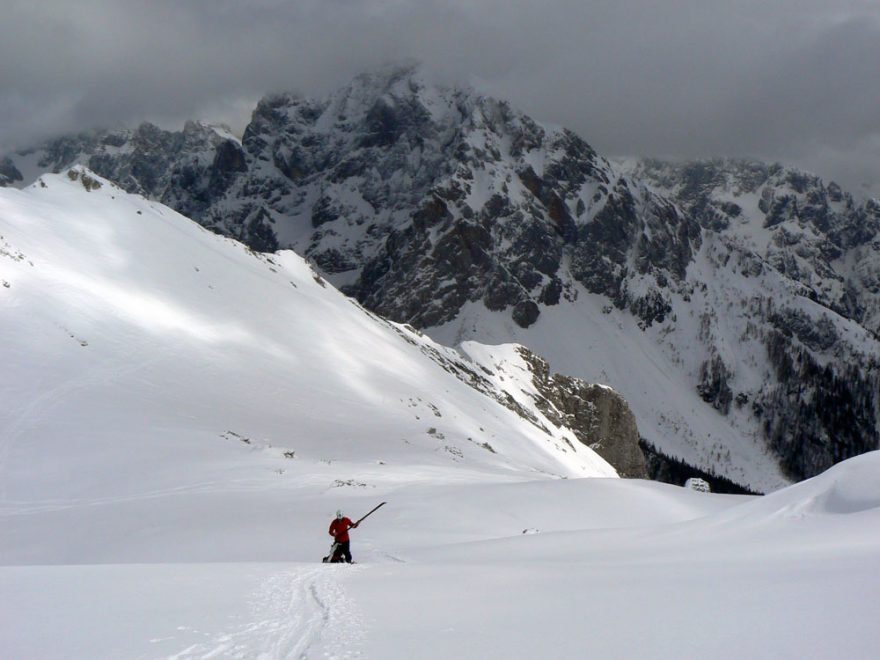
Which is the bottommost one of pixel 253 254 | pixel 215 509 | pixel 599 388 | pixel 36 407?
pixel 215 509

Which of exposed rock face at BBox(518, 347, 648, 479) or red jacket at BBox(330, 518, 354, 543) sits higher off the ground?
exposed rock face at BBox(518, 347, 648, 479)

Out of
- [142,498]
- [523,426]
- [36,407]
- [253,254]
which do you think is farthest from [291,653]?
[253,254]

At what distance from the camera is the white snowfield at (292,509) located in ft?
24.9

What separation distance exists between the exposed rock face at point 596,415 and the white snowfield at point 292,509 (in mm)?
56743

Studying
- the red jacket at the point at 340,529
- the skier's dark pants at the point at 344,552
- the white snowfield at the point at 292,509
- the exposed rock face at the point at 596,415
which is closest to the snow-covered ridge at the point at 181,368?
the white snowfield at the point at 292,509

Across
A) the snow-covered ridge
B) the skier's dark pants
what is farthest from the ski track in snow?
the snow-covered ridge

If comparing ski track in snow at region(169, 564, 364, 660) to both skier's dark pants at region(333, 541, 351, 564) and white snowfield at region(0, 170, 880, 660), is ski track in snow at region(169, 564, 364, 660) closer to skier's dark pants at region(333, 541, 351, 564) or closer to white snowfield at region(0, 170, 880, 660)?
white snowfield at region(0, 170, 880, 660)

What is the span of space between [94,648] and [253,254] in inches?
2896

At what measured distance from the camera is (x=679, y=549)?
45.2 feet

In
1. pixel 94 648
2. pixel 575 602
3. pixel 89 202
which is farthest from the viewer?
pixel 89 202

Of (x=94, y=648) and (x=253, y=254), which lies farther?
(x=253, y=254)

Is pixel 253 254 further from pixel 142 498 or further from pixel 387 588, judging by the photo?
pixel 387 588

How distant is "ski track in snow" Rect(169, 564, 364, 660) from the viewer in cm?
742

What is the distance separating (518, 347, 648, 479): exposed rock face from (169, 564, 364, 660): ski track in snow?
107 m
